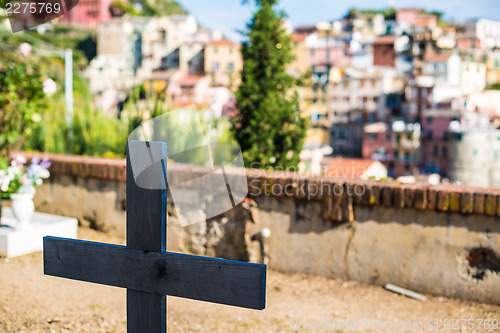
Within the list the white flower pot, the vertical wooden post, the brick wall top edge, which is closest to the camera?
the vertical wooden post

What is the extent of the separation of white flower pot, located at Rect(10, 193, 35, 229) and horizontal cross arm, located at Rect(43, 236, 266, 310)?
8.58ft

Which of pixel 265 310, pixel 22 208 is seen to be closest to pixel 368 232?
pixel 265 310

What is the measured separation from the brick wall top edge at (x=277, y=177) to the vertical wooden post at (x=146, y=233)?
2322 mm

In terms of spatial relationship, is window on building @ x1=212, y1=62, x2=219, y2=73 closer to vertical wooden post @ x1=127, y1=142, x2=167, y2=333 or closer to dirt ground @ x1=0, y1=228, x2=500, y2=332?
dirt ground @ x1=0, y1=228, x2=500, y2=332

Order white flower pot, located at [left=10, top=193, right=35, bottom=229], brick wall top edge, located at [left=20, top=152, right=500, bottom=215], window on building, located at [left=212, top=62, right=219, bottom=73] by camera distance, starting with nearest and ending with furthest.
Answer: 1. brick wall top edge, located at [left=20, top=152, right=500, bottom=215]
2. white flower pot, located at [left=10, top=193, right=35, bottom=229]
3. window on building, located at [left=212, top=62, right=219, bottom=73]

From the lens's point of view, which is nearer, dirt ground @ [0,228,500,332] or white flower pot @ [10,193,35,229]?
dirt ground @ [0,228,500,332]

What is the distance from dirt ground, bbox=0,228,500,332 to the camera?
312cm

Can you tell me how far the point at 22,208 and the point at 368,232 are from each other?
2806mm

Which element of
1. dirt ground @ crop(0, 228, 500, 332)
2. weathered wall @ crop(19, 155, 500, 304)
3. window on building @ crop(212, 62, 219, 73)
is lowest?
dirt ground @ crop(0, 228, 500, 332)

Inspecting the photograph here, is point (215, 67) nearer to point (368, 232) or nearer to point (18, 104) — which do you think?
point (18, 104)

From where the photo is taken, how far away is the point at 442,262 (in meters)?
3.66

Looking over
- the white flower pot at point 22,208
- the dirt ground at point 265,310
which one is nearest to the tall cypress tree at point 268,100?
the white flower pot at point 22,208

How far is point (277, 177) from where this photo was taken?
4078 mm

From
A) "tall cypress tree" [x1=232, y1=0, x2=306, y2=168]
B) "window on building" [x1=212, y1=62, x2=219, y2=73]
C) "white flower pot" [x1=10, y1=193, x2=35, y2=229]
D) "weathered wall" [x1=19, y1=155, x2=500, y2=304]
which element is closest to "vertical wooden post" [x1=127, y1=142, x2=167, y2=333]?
"weathered wall" [x1=19, y1=155, x2=500, y2=304]
